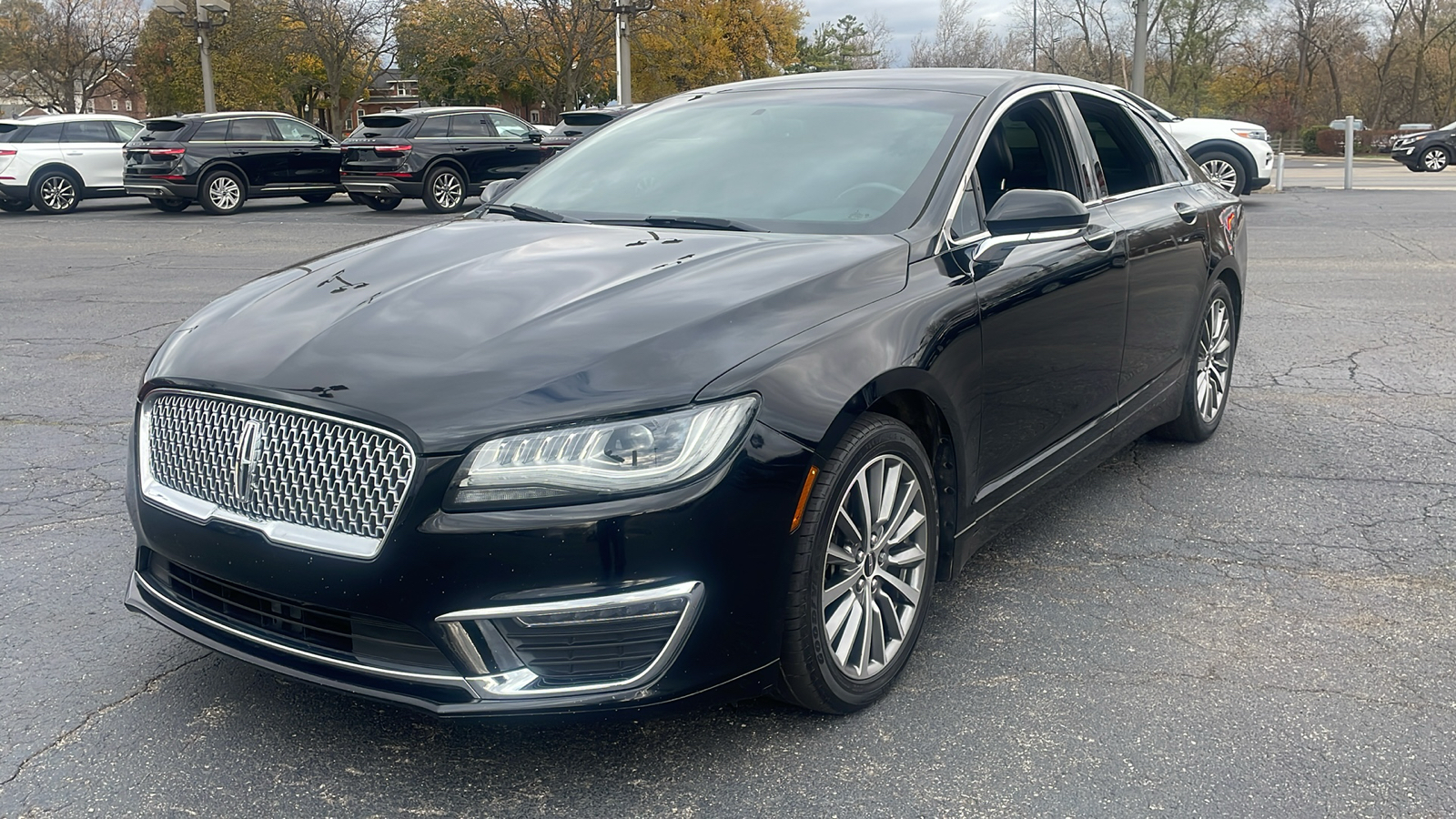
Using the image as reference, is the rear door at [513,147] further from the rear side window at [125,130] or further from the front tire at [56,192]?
the front tire at [56,192]

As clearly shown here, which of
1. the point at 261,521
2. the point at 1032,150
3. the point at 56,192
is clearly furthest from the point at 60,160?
the point at 261,521

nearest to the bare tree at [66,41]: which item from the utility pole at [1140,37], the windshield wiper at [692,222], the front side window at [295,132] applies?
the front side window at [295,132]

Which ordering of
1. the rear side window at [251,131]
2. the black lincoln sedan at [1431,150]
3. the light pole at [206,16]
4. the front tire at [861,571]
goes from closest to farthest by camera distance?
the front tire at [861,571] < the rear side window at [251,131] < the light pole at [206,16] < the black lincoln sedan at [1431,150]

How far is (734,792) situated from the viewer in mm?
2793

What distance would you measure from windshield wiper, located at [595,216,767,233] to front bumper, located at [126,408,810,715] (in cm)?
113

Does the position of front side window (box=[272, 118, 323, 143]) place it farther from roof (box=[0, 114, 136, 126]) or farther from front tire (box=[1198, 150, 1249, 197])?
front tire (box=[1198, 150, 1249, 197])

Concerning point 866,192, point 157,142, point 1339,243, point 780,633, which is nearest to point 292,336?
point 780,633

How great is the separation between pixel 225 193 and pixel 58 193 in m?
3.15

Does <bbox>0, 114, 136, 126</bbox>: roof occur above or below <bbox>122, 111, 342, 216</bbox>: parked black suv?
above

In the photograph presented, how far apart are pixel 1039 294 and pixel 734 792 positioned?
185cm

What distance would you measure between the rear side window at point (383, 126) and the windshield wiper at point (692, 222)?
17.2 metres

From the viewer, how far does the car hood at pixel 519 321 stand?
266 cm

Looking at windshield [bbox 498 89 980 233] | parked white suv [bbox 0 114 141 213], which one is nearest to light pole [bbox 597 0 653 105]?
parked white suv [bbox 0 114 141 213]

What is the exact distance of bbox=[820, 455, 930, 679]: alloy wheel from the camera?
3.06m
